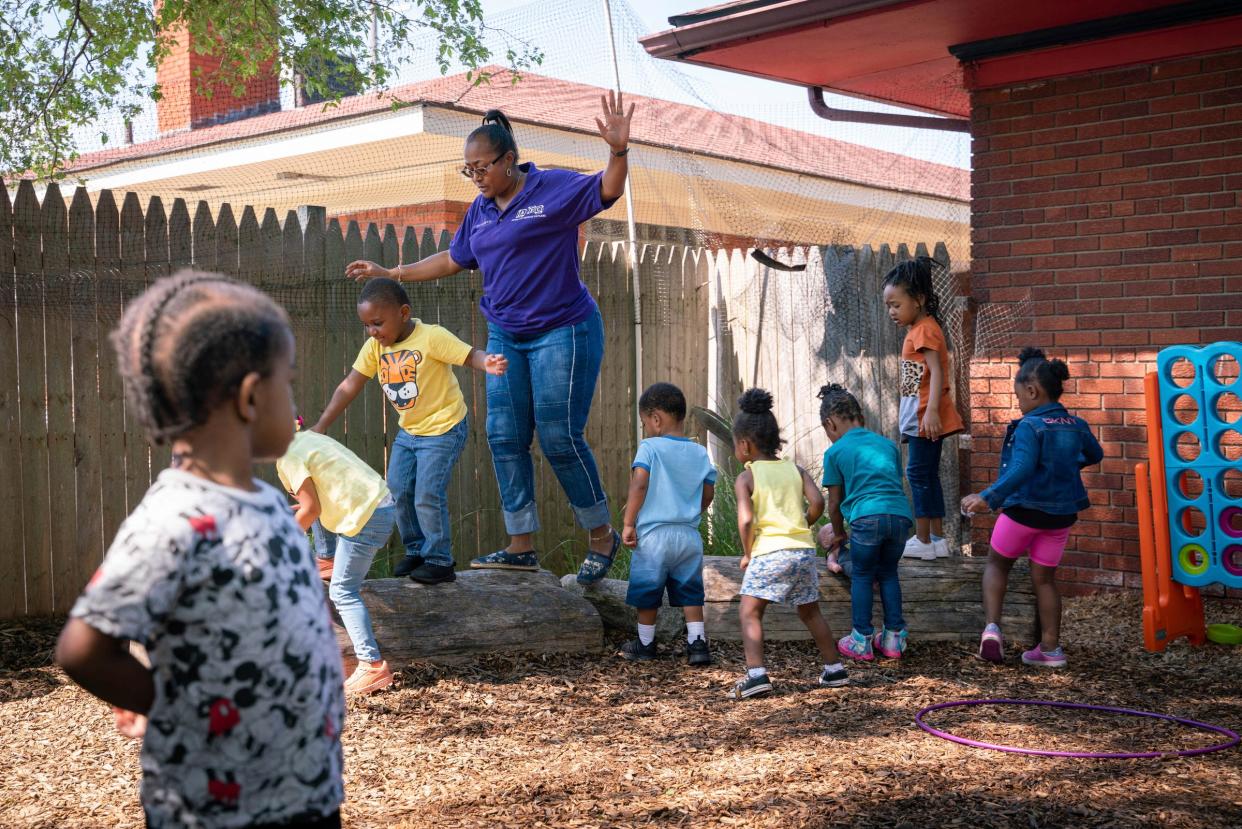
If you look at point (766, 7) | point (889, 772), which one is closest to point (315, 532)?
point (889, 772)

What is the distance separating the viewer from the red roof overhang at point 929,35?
6570mm

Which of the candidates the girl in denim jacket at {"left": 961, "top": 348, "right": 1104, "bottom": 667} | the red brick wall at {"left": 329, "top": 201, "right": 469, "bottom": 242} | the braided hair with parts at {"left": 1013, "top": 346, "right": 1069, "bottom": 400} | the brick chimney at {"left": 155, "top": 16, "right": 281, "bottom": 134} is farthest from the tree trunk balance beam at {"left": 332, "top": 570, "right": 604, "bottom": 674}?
the brick chimney at {"left": 155, "top": 16, "right": 281, "bottom": 134}

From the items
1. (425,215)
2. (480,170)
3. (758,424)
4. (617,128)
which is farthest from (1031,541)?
(425,215)

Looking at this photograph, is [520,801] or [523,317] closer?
Answer: [520,801]

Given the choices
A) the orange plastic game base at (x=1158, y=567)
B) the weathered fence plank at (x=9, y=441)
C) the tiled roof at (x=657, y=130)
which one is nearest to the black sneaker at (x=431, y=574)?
the weathered fence plank at (x=9, y=441)

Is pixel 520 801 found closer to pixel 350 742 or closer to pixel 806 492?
pixel 350 742

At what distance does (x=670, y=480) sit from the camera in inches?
228

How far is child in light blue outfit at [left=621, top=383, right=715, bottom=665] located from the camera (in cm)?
575

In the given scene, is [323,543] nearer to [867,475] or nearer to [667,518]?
[667,518]

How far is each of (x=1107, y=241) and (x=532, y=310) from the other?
11.9ft

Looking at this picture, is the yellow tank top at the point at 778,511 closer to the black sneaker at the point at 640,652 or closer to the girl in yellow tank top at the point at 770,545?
the girl in yellow tank top at the point at 770,545

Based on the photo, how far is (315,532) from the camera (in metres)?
5.55

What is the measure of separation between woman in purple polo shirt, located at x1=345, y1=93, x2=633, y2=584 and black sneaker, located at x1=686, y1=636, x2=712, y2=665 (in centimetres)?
75

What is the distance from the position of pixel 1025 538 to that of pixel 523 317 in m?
2.65
